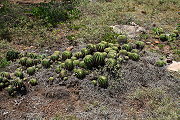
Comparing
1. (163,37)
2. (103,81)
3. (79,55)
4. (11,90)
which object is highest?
(79,55)

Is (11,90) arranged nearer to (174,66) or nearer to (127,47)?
(127,47)

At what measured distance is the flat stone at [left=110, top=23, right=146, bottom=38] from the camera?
11.0 meters

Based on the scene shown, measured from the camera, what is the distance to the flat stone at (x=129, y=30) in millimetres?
11010

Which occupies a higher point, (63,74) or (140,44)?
(140,44)

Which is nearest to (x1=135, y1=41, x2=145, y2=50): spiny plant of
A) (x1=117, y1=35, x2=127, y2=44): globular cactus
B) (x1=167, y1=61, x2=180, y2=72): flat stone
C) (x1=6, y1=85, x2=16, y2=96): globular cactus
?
(x1=117, y1=35, x2=127, y2=44): globular cactus

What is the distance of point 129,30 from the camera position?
37.2ft

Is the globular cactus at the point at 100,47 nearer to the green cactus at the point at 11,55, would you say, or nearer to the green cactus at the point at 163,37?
the green cactus at the point at 11,55

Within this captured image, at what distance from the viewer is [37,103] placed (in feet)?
22.8

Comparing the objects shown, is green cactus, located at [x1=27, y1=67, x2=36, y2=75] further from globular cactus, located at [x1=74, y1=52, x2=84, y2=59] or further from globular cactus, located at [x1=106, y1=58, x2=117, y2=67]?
globular cactus, located at [x1=106, y1=58, x2=117, y2=67]

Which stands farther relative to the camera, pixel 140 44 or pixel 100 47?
pixel 140 44

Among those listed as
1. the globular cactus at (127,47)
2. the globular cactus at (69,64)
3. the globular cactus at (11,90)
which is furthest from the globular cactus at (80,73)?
→ the globular cactus at (127,47)

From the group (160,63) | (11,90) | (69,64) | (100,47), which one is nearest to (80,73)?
(69,64)

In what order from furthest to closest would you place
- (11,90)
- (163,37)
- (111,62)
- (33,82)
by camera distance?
(163,37) → (111,62) → (33,82) → (11,90)

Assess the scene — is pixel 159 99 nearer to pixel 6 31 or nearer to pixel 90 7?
pixel 6 31
